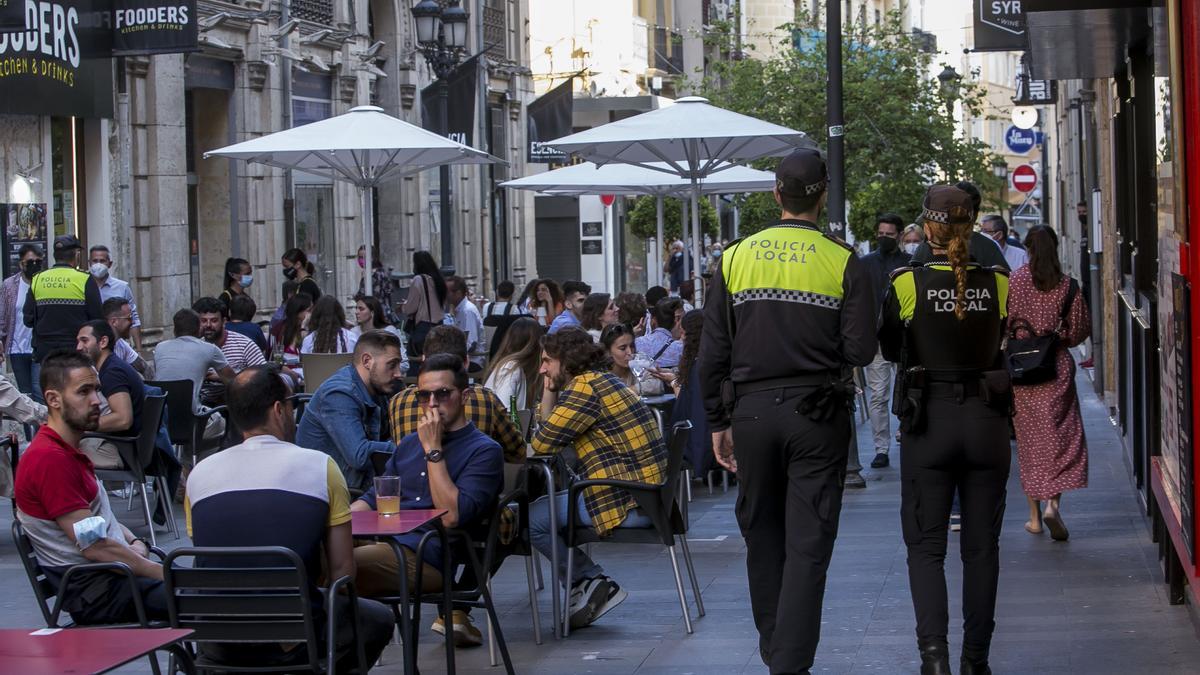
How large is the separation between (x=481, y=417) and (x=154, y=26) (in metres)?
→ 12.2

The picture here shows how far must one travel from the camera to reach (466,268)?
114 feet

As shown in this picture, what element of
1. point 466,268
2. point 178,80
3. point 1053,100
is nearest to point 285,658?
point 178,80

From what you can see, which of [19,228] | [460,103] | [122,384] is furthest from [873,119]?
[122,384]

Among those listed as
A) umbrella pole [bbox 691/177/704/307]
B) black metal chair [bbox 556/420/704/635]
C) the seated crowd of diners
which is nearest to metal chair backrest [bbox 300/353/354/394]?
the seated crowd of diners

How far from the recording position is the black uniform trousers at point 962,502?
6.63 meters

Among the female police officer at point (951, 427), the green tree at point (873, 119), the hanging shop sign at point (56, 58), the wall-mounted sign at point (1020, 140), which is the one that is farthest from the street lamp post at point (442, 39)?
the wall-mounted sign at point (1020, 140)

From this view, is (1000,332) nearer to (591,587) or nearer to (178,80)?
A: (591,587)

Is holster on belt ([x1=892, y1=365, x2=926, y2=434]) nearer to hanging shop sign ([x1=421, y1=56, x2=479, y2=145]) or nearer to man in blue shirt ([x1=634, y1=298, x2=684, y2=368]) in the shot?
man in blue shirt ([x1=634, y1=298, x2=684, y2=368])

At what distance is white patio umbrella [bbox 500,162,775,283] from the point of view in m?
19.5

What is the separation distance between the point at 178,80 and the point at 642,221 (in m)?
18.4

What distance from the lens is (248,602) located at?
5.62 metres

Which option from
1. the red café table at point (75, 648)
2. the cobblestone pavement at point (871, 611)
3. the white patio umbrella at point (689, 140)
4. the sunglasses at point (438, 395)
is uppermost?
the white patio umbrella at point (689, 140)

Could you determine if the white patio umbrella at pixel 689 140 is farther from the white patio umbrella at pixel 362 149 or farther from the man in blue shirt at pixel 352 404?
the man in blue shirt at pixel 352 404

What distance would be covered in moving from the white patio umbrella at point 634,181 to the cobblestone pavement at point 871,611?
27.7 ft
